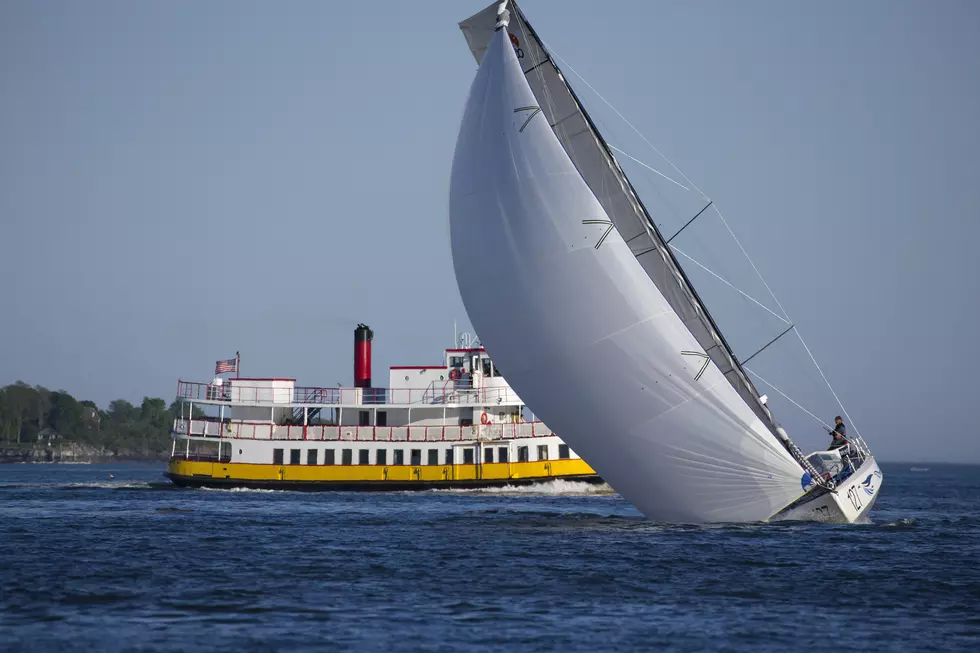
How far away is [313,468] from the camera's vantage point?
4850 centimetres

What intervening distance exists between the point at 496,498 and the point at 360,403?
9.28 metres

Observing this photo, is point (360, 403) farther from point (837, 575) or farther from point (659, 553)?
point (837, 575)

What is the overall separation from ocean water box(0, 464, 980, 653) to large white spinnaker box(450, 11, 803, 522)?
5.57ft

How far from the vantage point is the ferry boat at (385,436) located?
159 ft

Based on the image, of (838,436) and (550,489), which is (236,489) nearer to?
(550,489)

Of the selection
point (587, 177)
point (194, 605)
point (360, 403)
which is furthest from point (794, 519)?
point (360, 403)

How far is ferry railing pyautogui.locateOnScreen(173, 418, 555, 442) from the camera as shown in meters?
48.7

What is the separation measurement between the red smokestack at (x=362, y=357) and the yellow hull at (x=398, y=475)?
5.14 meters

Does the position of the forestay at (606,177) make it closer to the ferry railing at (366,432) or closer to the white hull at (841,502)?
the white hull at (841,502)

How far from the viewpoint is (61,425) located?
166 meters

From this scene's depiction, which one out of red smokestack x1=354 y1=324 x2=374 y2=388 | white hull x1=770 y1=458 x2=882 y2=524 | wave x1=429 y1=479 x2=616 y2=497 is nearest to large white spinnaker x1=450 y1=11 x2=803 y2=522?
white hull x1=770 y1=458 x2=882 y2=524

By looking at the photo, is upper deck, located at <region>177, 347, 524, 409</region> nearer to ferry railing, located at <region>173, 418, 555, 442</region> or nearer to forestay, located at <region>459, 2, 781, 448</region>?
ferry railing, located at <region>173, 418, 555, 442</region>

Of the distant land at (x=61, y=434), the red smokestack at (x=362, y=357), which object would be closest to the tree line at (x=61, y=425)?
the distant land at (x=61, y=434)

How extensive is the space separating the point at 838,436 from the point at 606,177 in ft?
30.3
